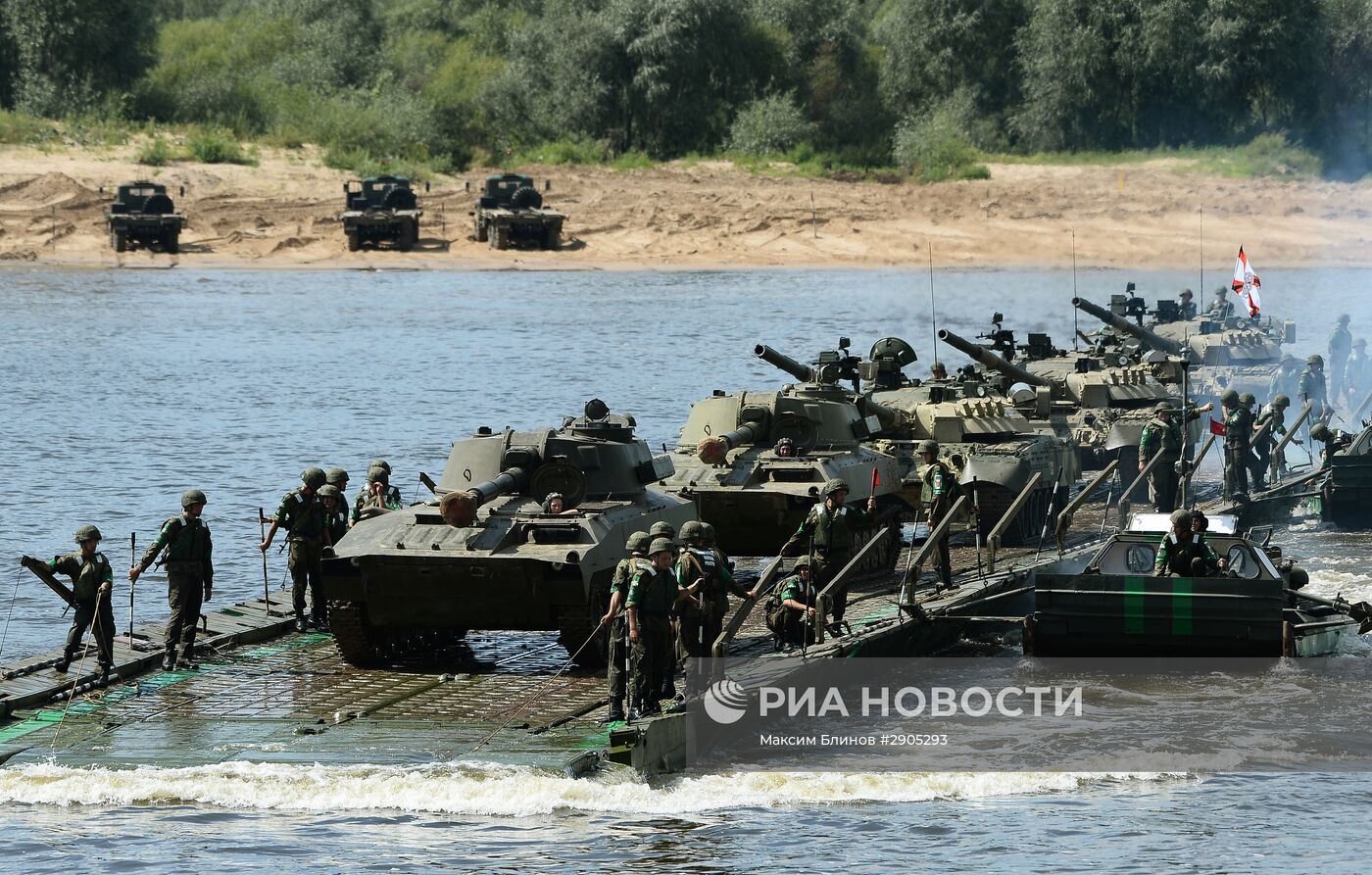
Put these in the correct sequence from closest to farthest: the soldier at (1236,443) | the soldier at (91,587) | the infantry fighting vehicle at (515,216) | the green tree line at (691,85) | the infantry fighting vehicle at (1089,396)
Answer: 1. the soldier at (91,587)
2. the soldier at (1236,443)
3. the infantry fighting vehicle at (1089,396)
4. the infantry fighting vehicle at (515,216)
5. the green tree line at (691,85)

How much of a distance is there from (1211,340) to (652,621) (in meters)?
25.0

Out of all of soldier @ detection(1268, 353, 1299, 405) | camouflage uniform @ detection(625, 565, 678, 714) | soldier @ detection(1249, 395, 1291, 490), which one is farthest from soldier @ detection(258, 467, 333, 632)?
soldier @ detection(1268, 353, 1299, 405)

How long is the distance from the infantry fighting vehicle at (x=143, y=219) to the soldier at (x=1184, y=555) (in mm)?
47337

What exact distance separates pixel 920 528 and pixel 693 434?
4.34 metres

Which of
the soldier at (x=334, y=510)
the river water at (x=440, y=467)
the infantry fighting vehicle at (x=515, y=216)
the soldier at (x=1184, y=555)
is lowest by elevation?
the river water at (x=440, y=467)

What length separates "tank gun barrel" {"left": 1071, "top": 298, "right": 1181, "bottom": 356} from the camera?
36.3 metres

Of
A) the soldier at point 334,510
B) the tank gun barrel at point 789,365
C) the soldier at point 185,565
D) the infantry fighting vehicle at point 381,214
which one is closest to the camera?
the soldier at point 185,565

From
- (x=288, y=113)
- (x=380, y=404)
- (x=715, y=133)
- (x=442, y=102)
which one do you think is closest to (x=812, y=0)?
(x=715, y=133)

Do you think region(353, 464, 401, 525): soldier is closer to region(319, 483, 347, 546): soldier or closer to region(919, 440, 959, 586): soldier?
region(319, 483, 347, 546): soldier

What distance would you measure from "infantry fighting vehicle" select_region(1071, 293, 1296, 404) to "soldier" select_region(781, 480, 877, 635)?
55.2 feet

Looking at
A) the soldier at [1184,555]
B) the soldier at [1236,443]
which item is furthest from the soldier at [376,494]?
the soldier at [1236,443]

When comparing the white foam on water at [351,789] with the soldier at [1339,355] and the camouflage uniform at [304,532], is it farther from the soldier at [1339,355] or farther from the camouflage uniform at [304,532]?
the soldier at [1339,355]

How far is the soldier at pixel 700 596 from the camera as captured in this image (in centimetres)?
1633

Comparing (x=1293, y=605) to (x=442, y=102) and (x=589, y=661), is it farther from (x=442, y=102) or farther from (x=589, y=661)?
(x=442, y=102)
